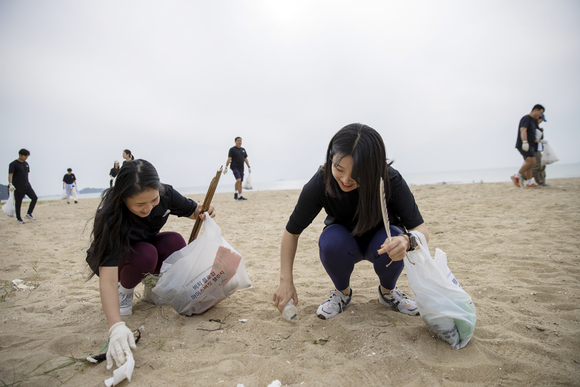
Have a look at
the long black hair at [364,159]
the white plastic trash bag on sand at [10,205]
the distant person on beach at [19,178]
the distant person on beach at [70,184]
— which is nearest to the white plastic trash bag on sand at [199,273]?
the long black hair at [364,159]

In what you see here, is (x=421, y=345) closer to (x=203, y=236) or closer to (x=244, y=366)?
(x=244, y=366)

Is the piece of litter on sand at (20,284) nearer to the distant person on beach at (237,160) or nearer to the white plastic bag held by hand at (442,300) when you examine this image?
the white plastic bag held by hand at (442,300)

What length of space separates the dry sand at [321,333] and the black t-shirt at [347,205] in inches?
21.1

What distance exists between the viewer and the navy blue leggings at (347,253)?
64.3 inches

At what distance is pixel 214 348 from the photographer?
1479 mm

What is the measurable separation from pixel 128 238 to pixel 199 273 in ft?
1.44

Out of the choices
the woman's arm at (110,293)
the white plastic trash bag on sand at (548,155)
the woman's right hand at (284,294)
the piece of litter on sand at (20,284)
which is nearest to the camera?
the woman's arm at (110,293)

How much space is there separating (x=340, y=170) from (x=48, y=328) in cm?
182

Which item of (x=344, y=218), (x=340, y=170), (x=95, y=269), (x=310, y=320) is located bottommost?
(x=310, y=320)

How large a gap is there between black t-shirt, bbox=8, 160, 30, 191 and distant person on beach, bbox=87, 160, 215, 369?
569cm

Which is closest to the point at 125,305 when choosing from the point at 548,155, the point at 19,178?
the point at 19,178

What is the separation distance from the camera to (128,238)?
67.7 inches

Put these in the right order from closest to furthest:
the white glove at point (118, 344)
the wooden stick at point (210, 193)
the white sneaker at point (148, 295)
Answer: the white glove at point (118, 344)
the wooden stick at point (210, 193)
the white sneaker at point (148, 295)

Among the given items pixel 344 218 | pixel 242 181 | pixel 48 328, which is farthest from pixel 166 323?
pixel 242 181
